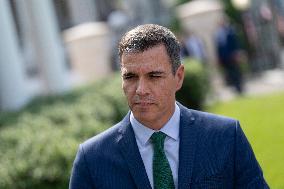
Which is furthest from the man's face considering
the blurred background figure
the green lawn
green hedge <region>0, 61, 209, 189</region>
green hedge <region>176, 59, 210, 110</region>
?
the blurred background figure

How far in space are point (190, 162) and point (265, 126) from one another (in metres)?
7.81

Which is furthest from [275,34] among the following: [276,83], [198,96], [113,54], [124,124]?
[124,124]

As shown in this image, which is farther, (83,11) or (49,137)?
(83,11)

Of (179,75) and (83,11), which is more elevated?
(179,75)

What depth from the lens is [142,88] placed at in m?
2.64

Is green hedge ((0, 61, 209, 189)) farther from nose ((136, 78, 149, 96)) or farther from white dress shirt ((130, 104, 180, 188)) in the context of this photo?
nose ((136, 78, 149, 96))

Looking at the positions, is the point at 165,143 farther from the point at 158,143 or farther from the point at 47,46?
the point at 47,46

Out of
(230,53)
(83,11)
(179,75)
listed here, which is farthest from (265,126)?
(83,11)

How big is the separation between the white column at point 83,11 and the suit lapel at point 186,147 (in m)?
26.6

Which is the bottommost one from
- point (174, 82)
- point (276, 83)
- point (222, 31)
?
point (276, 83)

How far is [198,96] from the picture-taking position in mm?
13602

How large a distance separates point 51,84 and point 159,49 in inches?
480

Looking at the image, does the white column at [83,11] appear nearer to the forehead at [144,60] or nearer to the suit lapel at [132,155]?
the suit lapel at [132,155]

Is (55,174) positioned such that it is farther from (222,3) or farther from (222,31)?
(222,3)
